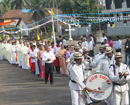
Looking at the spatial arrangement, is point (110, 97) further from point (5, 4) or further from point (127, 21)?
point (5, 4)

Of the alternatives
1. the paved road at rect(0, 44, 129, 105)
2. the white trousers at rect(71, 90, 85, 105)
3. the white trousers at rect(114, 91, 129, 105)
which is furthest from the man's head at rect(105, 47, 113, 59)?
the paved road at rect(0, 44, 129, 105)

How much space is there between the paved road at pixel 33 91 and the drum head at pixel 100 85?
1.98 meters

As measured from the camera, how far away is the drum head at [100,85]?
7.03 m

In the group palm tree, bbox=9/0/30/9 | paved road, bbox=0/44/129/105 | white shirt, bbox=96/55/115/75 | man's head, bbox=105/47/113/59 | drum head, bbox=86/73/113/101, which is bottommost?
paved road, bbox=0/44/129/105

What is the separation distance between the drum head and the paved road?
1.98 m

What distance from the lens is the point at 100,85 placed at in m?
7.08

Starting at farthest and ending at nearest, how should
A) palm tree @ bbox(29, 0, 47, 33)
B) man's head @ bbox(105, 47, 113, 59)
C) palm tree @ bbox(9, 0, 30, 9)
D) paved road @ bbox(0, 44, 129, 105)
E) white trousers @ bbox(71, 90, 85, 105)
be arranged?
palm tree @ bbox(9, 0, 30, 9) → palm tree @ bbox(29, 0, 47, 33) → paved road @ bbox(0, 44, 129, 105) → man's head @ bbox(105, 47, 113, 59) → white trousers @ bbox(71, 90, 85, 105)

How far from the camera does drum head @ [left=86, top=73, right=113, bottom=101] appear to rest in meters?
7.03

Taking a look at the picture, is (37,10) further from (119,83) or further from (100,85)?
(119,83)

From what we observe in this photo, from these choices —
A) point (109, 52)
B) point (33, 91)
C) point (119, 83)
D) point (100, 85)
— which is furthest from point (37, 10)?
point (119, 83)

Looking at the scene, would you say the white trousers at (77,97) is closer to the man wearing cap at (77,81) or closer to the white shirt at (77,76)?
the man wearing cap at (77,81)

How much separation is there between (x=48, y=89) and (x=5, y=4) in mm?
74569

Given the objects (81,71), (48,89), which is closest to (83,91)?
(81,71)

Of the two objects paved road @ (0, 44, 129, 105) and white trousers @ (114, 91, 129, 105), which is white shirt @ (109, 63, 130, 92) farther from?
paved road @ (0, 44, 129, 105)
